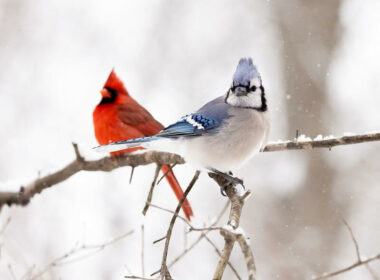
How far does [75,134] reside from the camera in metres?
7.23

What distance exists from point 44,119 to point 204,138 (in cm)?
503

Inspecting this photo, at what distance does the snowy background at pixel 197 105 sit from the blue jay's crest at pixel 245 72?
3.08 metres

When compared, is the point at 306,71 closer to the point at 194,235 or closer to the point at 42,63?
the point at 194,235

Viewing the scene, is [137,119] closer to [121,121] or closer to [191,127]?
[121,121]

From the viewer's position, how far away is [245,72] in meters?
2.87

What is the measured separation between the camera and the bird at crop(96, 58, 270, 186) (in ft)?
9.44

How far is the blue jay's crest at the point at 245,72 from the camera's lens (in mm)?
2852

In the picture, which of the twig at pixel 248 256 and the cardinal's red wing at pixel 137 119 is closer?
the twig at pixel 248 256

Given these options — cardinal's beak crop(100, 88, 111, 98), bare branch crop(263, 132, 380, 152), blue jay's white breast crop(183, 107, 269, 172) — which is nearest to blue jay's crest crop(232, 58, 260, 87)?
blue jay's white breast crop(183, 107, 269, 172)

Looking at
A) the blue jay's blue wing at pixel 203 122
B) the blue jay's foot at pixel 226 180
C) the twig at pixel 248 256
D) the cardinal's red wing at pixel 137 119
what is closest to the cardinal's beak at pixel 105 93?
the cardinal's red wing at pixel 137 119

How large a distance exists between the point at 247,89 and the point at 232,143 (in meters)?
0.30

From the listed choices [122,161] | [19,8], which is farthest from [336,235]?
[19,8]

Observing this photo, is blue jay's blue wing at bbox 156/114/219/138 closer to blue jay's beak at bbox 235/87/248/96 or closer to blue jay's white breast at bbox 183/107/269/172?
blue jay's white breast at bbox 183/107/269/172

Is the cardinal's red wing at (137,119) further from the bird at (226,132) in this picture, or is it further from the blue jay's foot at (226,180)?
the blue jay's foot at (226,180)
